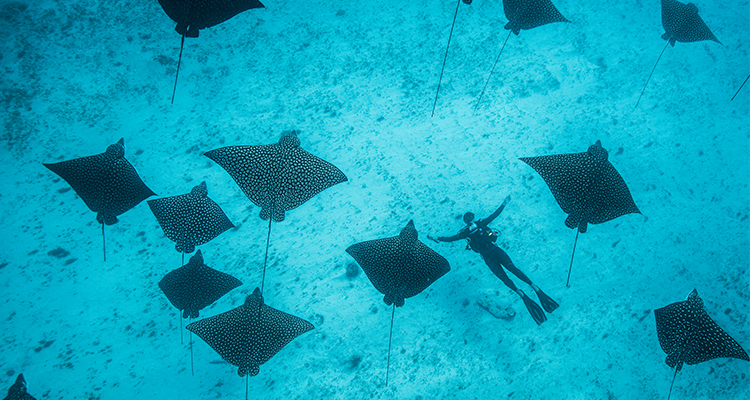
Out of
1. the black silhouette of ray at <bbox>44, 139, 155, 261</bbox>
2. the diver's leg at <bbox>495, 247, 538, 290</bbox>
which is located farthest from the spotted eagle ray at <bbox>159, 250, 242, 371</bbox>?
the diver's leg at <bbox>495, 247, 538, 290</bbox>

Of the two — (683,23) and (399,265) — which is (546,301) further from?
(683,23)

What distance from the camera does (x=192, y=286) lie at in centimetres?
320

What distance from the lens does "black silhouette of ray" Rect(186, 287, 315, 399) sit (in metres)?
2.98

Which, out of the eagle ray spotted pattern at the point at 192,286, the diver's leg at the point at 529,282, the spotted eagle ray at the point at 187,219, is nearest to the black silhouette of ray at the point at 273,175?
the spotted eagle ray at the point at 187,219

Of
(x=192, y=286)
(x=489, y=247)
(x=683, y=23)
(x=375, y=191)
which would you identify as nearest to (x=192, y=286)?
(x=192, y=286)

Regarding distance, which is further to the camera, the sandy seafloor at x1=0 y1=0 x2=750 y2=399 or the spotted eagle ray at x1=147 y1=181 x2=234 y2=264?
the sandy seafloor at x1=0 y1=0 x2=750 y2=399

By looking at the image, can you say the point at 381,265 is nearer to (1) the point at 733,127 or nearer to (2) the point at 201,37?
(2) the point at 201,37

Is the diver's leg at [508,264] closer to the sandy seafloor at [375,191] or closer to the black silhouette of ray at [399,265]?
the sandy seafloor at [375,191]

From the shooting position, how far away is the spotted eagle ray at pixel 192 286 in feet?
10.5

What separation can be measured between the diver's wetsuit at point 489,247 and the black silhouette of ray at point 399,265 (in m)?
0.59

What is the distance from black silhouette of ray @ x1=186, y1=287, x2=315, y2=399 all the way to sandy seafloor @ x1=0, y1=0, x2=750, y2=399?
0.65 meters

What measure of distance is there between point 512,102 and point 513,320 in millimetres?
2598

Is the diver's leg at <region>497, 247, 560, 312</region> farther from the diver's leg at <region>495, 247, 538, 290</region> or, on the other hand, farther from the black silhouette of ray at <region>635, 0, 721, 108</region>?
the black silhouette of ray at <region>635, 0, 721, 108</region>

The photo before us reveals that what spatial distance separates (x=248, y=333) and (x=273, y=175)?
141 cm
